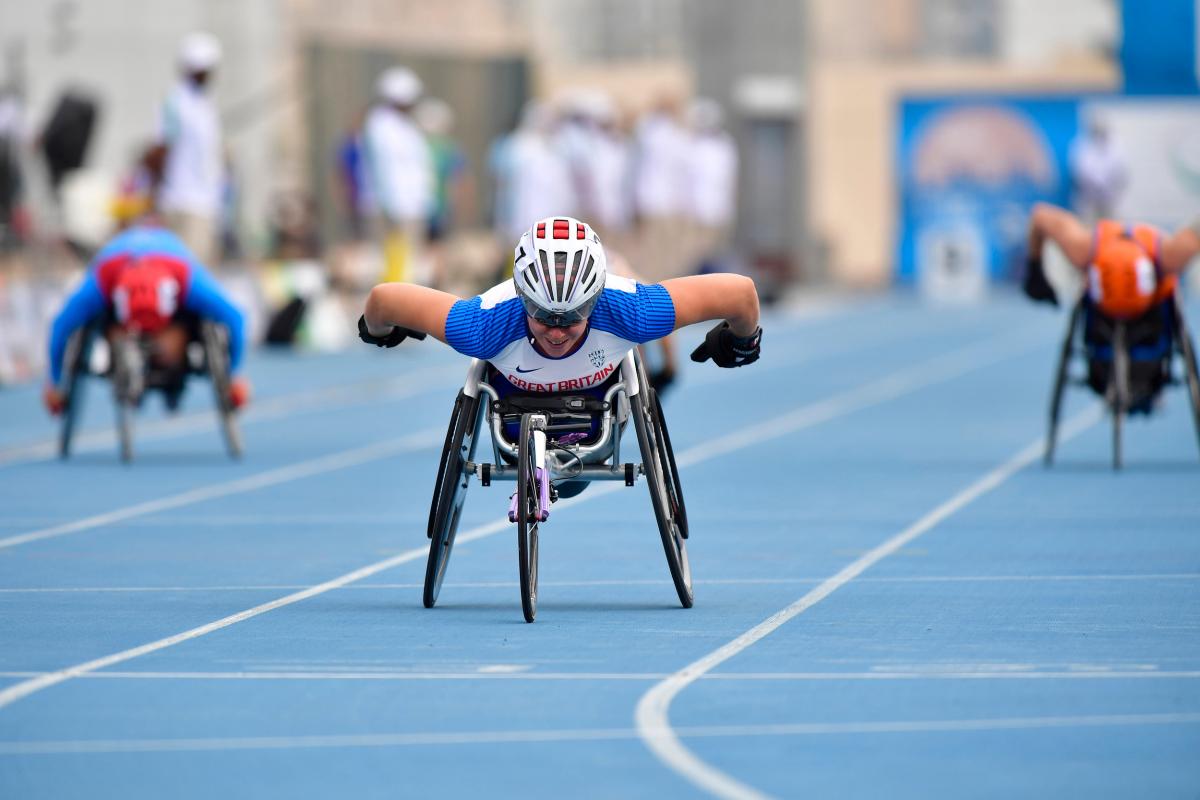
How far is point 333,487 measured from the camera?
14812 mm

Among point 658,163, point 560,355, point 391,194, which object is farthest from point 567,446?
point 658,163

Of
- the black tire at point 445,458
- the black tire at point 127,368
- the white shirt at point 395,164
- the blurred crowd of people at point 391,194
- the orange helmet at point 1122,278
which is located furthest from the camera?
the white shirt at point 395,164

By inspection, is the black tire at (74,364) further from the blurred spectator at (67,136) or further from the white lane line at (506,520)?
the blurred spectator at (67,136)

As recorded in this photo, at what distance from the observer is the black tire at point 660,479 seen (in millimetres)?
9320

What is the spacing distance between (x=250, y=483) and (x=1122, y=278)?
456cm

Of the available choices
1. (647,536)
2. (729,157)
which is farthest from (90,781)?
(729,157)

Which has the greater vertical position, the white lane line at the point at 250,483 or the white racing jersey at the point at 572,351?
the white racing jersey at the point at 572,351

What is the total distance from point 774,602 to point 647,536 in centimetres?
243

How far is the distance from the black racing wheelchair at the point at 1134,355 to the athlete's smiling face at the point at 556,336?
19.2ft

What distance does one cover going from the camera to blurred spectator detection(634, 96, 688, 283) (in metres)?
34.7

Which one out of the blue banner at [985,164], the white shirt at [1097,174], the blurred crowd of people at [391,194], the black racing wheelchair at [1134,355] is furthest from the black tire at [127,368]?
the blue banner at [985,164]

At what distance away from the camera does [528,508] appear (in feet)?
29.9

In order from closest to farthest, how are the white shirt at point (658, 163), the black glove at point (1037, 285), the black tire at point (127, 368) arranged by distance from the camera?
the black glove at point (1037, 285), the black tire at point (127, 368), the white shirt at point (658, 163)

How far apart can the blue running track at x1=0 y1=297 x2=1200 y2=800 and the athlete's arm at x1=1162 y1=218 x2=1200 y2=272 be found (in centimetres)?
108
